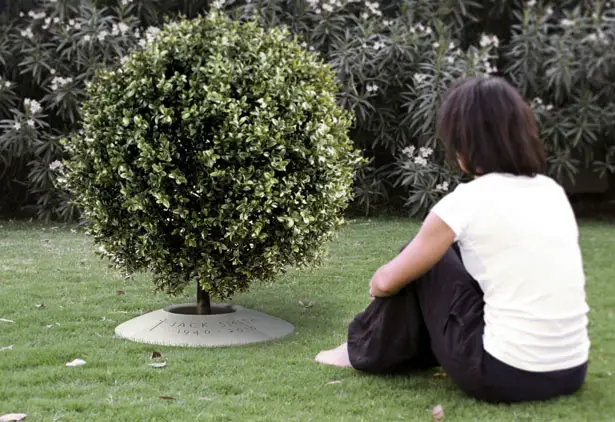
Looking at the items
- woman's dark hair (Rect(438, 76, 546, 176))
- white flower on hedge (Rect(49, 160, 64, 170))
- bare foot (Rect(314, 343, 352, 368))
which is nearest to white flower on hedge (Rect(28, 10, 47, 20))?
white flower on hedge (Rect(49, 160, 64, 170))

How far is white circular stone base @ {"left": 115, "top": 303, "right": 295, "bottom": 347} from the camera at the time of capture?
13.9 feet

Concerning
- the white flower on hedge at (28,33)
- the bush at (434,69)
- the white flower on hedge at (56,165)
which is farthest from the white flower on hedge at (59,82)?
the bush at (434,69)

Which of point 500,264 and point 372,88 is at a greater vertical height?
point 372,88

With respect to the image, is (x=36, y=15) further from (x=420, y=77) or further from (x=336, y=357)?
(x=336, y=357)

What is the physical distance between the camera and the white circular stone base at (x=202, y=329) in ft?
13.9

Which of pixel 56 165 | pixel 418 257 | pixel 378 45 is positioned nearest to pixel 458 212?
pixel 418 257

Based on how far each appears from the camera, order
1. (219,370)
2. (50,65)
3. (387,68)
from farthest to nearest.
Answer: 1. (50,65)
2. (387,68)
3. (219,370)

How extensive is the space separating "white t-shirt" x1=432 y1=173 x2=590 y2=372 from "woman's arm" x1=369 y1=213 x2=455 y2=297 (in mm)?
44

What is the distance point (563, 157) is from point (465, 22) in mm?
2506

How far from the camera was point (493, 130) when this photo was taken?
2904 millimetres

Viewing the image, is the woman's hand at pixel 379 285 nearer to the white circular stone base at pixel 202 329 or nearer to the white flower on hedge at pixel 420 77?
the white circular stone base at pixel 202 329

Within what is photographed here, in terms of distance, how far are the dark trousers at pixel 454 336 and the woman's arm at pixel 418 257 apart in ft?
0.33

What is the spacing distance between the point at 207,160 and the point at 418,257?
1369mm

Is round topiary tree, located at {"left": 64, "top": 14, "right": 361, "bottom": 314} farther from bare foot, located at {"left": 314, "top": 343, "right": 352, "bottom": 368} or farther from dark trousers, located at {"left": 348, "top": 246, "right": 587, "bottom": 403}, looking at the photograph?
dark trousers, located at {"left": 348, "top": 246, "right": 587, "bottom": 403}
